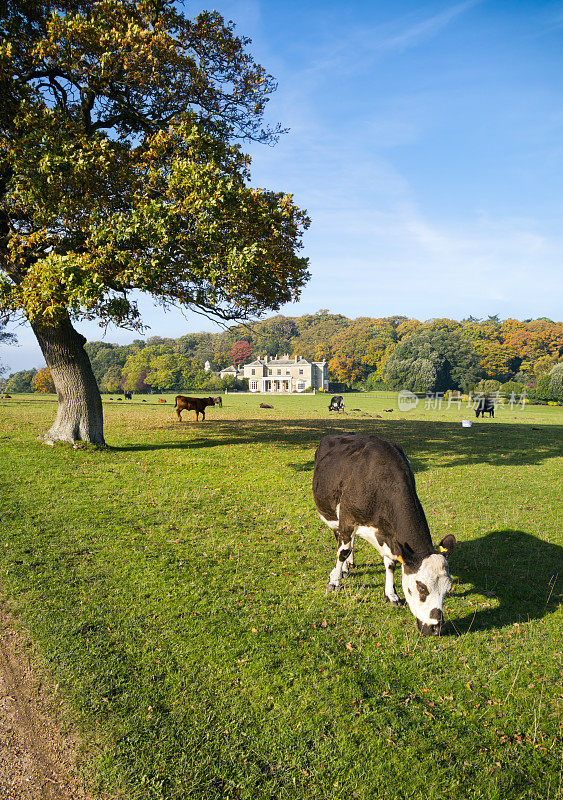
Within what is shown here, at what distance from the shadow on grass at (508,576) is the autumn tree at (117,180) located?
10.5 metres

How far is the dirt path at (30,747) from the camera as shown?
4.14 m

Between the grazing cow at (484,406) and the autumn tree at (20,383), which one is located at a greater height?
the autumn tree at (20,383)

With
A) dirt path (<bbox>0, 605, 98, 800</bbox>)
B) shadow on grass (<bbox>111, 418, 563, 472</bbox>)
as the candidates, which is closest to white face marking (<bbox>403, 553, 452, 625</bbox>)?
Answer: dirt path (<bbox>0, 605, 98, 800</bbox>)

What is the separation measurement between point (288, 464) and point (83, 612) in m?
11.6

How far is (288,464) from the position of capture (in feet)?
59.6

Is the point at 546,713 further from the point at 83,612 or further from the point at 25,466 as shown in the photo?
the point at 25,466

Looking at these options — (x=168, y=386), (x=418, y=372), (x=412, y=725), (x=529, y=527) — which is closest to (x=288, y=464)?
(x=529, y=527)

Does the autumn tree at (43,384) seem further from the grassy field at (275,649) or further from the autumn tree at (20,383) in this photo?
the grassy field at (275,649)

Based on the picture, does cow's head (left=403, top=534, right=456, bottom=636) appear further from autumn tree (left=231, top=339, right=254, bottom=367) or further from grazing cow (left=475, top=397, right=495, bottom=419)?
autumn tree (left=231, top=339, right=254, bottom=367)

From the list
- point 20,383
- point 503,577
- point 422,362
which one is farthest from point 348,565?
point 20,383

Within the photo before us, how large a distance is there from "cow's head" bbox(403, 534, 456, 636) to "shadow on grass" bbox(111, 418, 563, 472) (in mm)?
10980

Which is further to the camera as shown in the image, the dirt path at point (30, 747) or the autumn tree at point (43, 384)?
the autumn tree at point (43, 384)

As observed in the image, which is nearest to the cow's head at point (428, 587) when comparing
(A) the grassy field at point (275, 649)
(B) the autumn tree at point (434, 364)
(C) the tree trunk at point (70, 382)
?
(A) the grassy field at point (275, 649)

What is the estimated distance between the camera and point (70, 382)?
1900 cm
